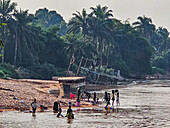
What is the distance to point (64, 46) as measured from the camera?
92.4 metres

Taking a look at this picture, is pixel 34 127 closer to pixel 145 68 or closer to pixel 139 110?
pixel 139 110

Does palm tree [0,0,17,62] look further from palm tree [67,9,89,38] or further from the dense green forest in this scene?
palm tree [67,9,89,38]

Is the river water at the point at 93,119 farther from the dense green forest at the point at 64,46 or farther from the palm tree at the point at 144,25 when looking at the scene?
the palm tree at the point at 144,25

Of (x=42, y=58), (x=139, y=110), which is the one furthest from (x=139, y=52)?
(x=139, y=110)

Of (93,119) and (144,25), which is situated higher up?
(144,25)

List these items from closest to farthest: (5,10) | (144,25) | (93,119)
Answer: (93,119) < (5,10) < (144,25)

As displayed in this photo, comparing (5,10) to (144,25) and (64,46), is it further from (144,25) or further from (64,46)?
(144,25)

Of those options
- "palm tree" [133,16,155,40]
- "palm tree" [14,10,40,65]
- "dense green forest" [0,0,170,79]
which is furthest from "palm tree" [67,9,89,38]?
"palm tree" [133,16,155,40]

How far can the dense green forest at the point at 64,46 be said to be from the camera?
253 ft

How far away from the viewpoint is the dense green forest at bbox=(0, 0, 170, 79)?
77.1 metres

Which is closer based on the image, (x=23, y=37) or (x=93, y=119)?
(x=93, y=119)

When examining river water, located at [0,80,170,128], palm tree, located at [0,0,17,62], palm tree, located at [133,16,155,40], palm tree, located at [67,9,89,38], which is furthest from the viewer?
palm tree, located at [133,16,155,40]

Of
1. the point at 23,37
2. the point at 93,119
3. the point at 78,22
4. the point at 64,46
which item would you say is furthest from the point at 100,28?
the point at 93,119

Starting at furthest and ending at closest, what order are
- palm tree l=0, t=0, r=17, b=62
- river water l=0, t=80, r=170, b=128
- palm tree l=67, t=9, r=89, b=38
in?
1. palm tree l=67, t=9, r=89, b=38
2. palm tree l=0, t=0, r=17, b=62
3. river water l=0, t=80, r=170, b=128
